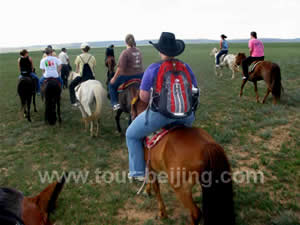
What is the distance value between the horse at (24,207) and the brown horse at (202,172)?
1380 millimetres

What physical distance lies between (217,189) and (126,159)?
3668 mm

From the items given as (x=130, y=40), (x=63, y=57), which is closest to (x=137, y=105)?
(x=130, y=40)

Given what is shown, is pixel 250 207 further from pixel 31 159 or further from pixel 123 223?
pixel 31 159

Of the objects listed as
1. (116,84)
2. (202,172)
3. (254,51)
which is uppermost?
(254,51)

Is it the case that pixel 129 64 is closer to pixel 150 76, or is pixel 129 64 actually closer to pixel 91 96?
pixel 91 96

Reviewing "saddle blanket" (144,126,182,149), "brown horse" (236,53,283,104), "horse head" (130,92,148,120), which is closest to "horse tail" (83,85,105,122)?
"horse head" (130,92,148,120)

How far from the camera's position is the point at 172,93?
2.79 meters

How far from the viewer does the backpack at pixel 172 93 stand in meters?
2.79

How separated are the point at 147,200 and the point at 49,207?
2489 mm

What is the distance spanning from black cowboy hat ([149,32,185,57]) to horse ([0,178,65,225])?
206 centimetres

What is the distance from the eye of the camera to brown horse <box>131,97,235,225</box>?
7.90 feet

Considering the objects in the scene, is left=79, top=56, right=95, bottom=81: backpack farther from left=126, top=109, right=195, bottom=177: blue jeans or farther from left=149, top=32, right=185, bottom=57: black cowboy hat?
left=149, top=32, right=185, bottom=57: black cowboy hat

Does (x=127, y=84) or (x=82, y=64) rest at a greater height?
(x=82, y=64)

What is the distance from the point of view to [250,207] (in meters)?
3.72
